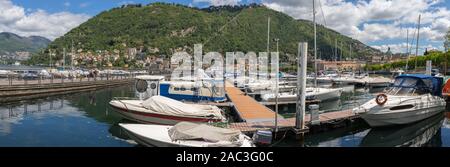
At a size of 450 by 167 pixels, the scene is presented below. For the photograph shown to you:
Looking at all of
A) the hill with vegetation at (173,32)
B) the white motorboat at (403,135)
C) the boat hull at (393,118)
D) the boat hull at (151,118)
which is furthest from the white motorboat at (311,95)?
the hill with vegetation at (173,32)

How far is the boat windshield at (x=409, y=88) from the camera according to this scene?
961 inches

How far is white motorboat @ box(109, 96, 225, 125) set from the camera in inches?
813

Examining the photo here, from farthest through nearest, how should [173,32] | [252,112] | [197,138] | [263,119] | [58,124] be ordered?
[173,32] < [252,112] < [58,124] < [263,119] < [197,138]

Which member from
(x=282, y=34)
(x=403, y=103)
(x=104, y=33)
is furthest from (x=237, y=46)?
(x=403, y=103)

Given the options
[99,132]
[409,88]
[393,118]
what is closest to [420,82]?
[409,88]

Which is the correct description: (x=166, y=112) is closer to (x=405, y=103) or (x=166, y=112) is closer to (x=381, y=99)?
(x=381, y=99)

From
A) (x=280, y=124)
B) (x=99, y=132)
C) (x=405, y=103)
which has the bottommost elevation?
(x=99, y=132)

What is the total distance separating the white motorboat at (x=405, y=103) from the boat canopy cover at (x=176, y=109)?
9.31 meters

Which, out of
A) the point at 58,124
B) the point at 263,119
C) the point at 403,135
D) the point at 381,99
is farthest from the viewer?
the point at 58,124

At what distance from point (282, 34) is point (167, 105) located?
148001 millimetres

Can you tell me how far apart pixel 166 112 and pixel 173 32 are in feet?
462

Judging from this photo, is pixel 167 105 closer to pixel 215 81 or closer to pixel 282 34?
pixel 215 81

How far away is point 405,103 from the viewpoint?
22.2 metres
